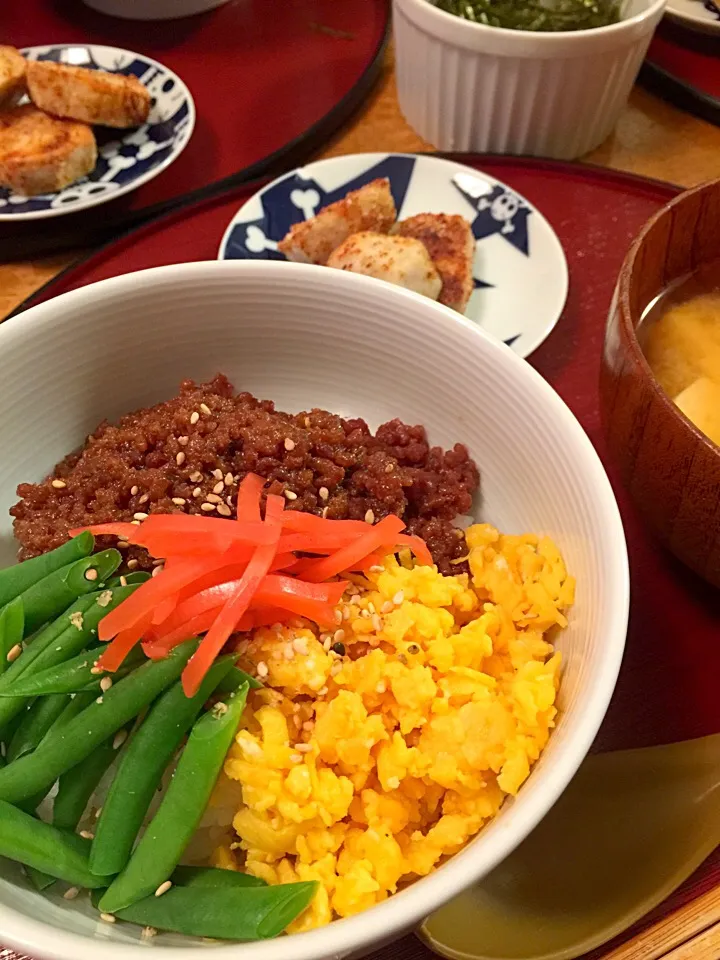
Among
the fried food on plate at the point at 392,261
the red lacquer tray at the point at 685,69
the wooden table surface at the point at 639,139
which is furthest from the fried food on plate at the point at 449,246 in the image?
the red lacquer tray at the point at 685,69

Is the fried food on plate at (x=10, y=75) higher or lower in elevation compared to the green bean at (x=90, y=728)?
higher

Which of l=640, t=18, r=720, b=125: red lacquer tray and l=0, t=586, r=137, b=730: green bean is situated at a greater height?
l=640, t=18, r=720, b=125: red lacquer tray

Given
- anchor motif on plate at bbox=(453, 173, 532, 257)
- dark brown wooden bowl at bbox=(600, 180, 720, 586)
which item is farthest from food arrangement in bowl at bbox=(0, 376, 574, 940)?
anchor motif on plate at bbox=(453, 173, 532, 257)

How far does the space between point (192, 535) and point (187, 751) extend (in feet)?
0.94

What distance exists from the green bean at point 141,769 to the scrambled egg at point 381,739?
0.07 meters

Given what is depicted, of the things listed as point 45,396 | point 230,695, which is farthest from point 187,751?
point 45,396

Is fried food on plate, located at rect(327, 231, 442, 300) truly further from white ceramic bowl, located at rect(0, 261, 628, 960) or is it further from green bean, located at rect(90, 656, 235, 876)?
green bean, located at rect(90, 656, 235, 876)

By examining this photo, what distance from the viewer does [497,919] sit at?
1.01 m

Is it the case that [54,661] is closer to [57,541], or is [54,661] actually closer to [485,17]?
[57,541]

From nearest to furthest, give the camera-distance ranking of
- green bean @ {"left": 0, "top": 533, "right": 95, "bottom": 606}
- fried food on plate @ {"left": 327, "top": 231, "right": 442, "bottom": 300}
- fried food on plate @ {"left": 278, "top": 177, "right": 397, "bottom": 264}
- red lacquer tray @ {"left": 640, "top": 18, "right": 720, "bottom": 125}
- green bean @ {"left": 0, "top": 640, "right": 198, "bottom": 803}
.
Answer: green bean @ {"left": 0, "top": 640, "right": 198, "bottom": 803} < green bean @ {"left": 0, "top": 533, "right": 95, "bottom": 606} < fried food on plate @ {"left": 327, "top": 231, "right": 442, "bottom": 300} < fried food on plate @ {"left": 278, "top": 177, "right": 397, "bottom": 264} < red lacquer tray @ {"left": 640, "top": 18, "right": 720, "bottom": 125}

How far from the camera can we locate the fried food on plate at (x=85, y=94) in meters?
2.08

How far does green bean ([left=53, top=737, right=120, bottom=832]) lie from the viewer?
39.9 inches

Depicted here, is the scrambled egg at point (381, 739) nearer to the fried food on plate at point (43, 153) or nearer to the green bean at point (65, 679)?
the green bean at point (65, 679)

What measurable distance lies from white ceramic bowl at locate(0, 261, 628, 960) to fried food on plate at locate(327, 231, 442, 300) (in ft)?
0.92
